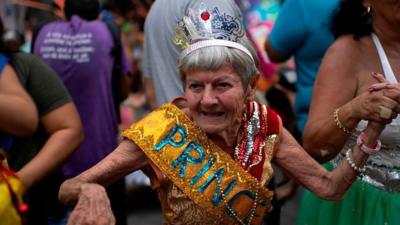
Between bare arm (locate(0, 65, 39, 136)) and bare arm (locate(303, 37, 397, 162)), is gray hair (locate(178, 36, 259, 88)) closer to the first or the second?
bare arm (locate(303, 37, 397, 162))

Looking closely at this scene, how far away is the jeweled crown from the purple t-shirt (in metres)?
2.24

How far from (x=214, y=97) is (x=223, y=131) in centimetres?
15

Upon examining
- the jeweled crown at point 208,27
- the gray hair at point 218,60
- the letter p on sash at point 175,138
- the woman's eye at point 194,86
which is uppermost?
the jeweled crown at point 208,27

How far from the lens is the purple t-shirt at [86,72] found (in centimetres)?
511

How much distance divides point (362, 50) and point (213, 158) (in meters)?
0.84

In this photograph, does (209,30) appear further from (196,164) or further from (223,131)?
(196,164)

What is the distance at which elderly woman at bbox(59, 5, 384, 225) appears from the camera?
2781mm

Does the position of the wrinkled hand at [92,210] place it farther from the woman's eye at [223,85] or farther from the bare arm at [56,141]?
the bare arm at [56,141]

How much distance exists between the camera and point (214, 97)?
2768mm

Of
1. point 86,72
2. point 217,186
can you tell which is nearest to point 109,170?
point 217,186

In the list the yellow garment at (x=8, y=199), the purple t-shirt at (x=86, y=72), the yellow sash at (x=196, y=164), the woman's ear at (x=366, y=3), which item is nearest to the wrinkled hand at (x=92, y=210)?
the yellow sash at (x=196, y=164)

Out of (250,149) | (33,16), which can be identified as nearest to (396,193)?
(250,149)

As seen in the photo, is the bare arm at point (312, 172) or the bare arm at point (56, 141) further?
the bare arm at point (56, 141)

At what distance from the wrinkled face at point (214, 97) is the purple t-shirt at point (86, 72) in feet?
7.66
